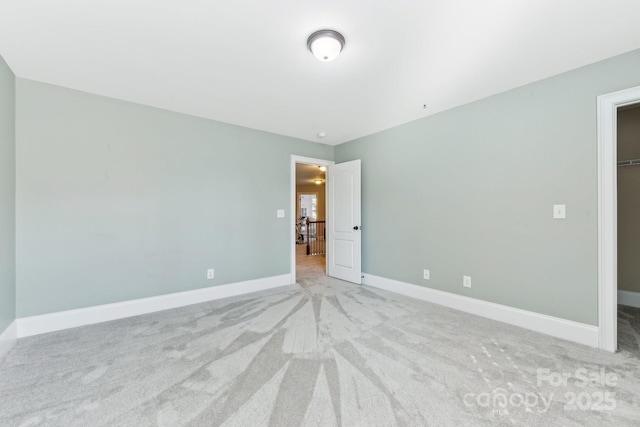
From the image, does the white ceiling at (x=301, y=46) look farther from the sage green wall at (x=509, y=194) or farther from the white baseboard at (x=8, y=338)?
the white baseboard at (x=8, y=338)

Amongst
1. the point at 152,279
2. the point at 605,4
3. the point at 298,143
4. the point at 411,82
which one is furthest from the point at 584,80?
the point at 152,279

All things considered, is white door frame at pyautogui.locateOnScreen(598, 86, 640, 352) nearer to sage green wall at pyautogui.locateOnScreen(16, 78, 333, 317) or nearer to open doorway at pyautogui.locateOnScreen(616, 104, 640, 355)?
open doorway at pyautogui.locateOnScreen(616, 104, 640, 355)

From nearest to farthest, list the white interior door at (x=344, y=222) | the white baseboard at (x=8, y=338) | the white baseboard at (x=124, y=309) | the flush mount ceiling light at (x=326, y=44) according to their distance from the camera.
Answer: the flush mount ceiling light at (x=326, y=44), the white baseboard at (x=8, y=338), the white baseboard at (x=124, y=309), the white interior door at (x=344, y=222)

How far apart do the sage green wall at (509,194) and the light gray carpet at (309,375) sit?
580 mm

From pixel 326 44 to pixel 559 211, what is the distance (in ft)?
8.64

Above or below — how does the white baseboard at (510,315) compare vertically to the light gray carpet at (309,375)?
above

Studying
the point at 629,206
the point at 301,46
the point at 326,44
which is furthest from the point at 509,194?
the point at 301,46

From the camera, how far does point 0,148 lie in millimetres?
2195

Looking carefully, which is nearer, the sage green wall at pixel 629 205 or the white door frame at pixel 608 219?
the white door frame at pixel 608 219

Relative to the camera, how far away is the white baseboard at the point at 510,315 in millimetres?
2316

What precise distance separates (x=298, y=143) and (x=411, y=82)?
2.31 m

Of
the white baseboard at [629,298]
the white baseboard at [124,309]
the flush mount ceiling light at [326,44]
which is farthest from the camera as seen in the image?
the white baseboard at [629,298]

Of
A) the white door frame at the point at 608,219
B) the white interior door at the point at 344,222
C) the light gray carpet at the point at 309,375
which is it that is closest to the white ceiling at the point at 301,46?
the white door frame at the point at 608,219

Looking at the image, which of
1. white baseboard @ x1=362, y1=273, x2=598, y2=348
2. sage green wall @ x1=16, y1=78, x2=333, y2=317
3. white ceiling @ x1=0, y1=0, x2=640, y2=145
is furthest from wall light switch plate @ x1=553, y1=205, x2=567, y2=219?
sage green wall @ x1=16, y1=78, x2=333, y2=317
